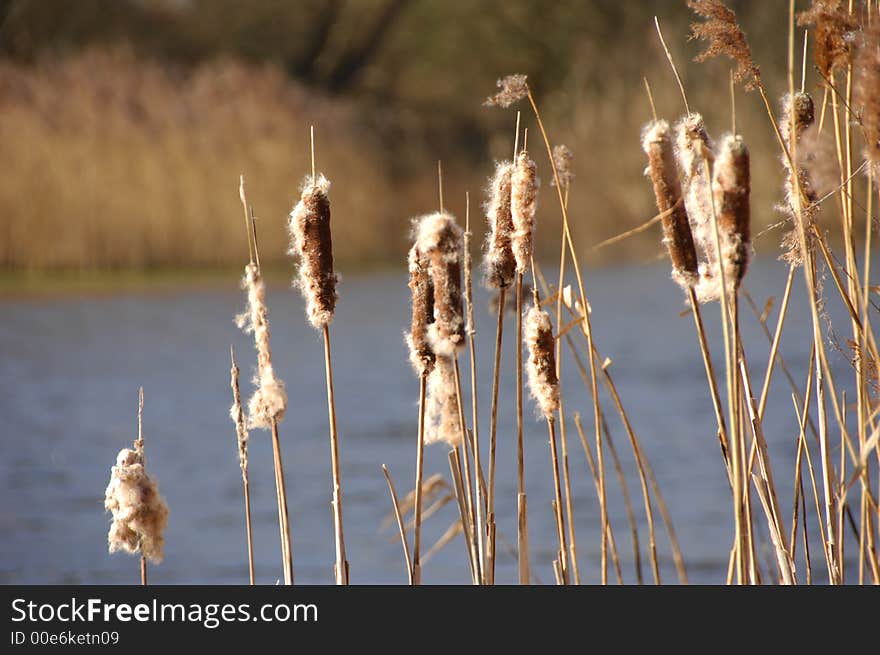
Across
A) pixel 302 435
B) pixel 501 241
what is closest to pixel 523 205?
pixel 501 241

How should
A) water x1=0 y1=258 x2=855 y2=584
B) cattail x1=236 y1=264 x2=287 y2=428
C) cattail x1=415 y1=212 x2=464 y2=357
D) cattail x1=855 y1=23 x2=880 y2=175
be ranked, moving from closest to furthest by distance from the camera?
cattail x1=855 y1=23 x2=880 y2=175 < cattail x1=415 y1=212 x2=464 y2=357 < cattail x1=236 y1=264 x2=287 y2=428 < water x1=0 y1=258 x2=855 y2=584

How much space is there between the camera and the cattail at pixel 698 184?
1.42 metres

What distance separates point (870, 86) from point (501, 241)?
47 centimetres

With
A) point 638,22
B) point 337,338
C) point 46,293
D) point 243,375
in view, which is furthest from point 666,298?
point 638,22

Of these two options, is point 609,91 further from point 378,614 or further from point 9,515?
point 378,614

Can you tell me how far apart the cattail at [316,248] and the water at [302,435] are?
4.73 feet

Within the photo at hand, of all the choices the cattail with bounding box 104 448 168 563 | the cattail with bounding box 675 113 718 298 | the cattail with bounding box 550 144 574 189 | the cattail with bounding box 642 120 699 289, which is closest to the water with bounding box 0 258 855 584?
the cattail with bounding box 550 144 574 189

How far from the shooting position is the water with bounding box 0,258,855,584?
175 inches

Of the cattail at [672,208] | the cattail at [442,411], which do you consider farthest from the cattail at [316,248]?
the cattail at [672,208]

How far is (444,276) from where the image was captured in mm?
1402

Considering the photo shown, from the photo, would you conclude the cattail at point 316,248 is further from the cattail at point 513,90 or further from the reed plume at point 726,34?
the reed plume at point 726,34

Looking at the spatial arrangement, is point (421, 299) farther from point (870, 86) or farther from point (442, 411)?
point (870, 86)

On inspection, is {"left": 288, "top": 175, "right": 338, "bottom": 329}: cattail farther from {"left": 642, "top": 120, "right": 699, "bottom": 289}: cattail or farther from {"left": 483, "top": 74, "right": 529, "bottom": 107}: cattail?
{"left": 642, "top": 120, "right": 699, "bottom": 289}: cattail

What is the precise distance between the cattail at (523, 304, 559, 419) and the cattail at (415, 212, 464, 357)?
121mm
